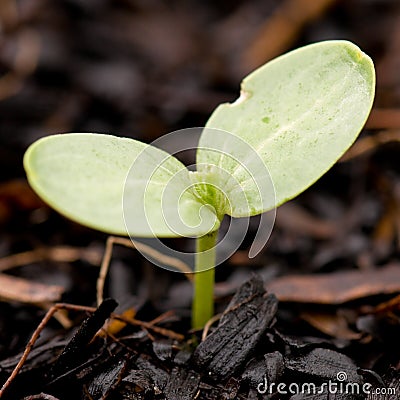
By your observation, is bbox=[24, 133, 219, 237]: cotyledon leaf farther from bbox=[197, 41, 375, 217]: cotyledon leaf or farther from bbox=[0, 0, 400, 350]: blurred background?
bbox=[0, 0, 400, 350]: blurred background

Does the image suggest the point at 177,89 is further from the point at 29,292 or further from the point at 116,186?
the point at 116,186

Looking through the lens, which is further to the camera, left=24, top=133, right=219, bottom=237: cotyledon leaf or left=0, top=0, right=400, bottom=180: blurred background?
left=0, top=0, right=400, bottom=180: blurred background

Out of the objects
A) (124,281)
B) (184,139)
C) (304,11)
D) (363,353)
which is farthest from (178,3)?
(363,353)

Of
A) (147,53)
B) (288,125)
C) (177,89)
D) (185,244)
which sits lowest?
(288,125)

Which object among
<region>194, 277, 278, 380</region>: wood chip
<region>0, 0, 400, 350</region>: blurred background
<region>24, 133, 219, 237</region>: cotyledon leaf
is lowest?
<region>194, 277, 278, 380</region>: wood chip

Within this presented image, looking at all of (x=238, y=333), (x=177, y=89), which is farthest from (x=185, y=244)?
(x=177, y=89)

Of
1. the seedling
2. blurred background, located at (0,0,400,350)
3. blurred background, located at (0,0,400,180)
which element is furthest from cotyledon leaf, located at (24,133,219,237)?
blurred background, located at (0,0,400,180)

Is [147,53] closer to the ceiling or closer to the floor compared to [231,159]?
closer to the ceiling
